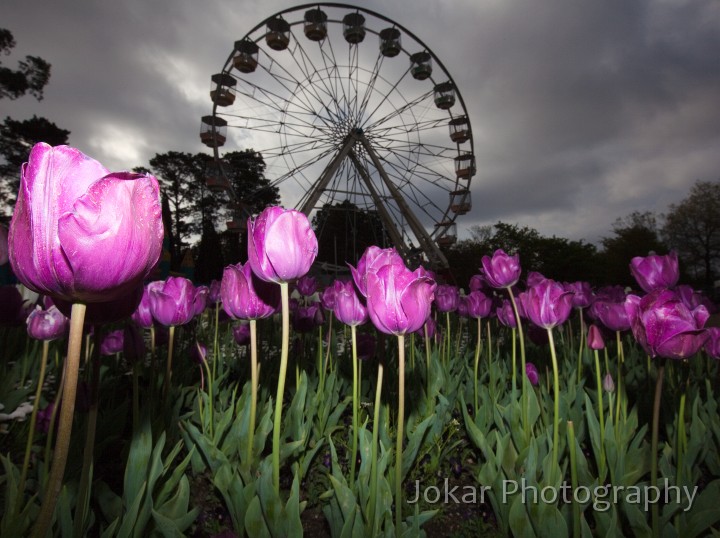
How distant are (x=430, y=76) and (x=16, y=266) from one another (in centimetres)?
1836

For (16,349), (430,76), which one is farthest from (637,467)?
(430,76)

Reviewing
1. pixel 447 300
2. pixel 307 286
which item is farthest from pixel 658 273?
pixel 307 286

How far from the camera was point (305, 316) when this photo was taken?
2262 millimetres

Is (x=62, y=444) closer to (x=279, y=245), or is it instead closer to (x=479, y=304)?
(x=279, y=245)

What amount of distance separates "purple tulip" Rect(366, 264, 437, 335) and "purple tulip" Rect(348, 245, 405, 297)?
0.03m

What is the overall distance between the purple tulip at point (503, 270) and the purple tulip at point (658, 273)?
538 millimetres

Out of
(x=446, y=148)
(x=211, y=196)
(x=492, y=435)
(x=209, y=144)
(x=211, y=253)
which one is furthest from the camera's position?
(x=211, y=196)

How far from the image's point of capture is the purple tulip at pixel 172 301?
1425mm

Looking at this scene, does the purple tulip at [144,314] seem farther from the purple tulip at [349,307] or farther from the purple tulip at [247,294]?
the purple tulip at [349,307]

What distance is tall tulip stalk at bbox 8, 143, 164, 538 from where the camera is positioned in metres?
0.47

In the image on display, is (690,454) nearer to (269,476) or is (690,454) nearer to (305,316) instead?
(269,476)

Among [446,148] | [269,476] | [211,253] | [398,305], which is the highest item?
[446,148]

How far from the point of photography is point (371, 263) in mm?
1062

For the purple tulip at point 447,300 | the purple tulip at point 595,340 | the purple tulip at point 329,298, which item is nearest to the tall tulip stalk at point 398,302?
the purple tulip at point 595,340
